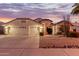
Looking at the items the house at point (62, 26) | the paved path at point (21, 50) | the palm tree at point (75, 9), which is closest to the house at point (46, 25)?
the house at point (62, 26)

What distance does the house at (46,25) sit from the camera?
136 inches

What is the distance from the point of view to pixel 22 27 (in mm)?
3480

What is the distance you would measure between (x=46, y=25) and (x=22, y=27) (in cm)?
37

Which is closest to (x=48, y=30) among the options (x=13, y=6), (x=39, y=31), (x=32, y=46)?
(x=39, y=31)

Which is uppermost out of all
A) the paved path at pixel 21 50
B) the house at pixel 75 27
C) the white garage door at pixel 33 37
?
the house at pixel 75 27

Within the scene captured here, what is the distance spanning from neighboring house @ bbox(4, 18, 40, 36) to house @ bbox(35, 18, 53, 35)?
0.25 feet

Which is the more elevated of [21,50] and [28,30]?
[28,30]

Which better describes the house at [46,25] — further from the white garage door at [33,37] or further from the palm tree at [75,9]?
the palm tree at [75,9]

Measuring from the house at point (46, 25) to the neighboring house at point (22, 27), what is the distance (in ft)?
0.25

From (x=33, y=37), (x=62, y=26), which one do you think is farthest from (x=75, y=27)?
(x=33, y=37)

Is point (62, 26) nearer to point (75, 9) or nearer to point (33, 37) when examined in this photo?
point (75, 9)

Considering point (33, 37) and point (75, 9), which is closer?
point (75, 9)

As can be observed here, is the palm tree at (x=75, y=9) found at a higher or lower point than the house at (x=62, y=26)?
higher

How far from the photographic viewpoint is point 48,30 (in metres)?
3.47
